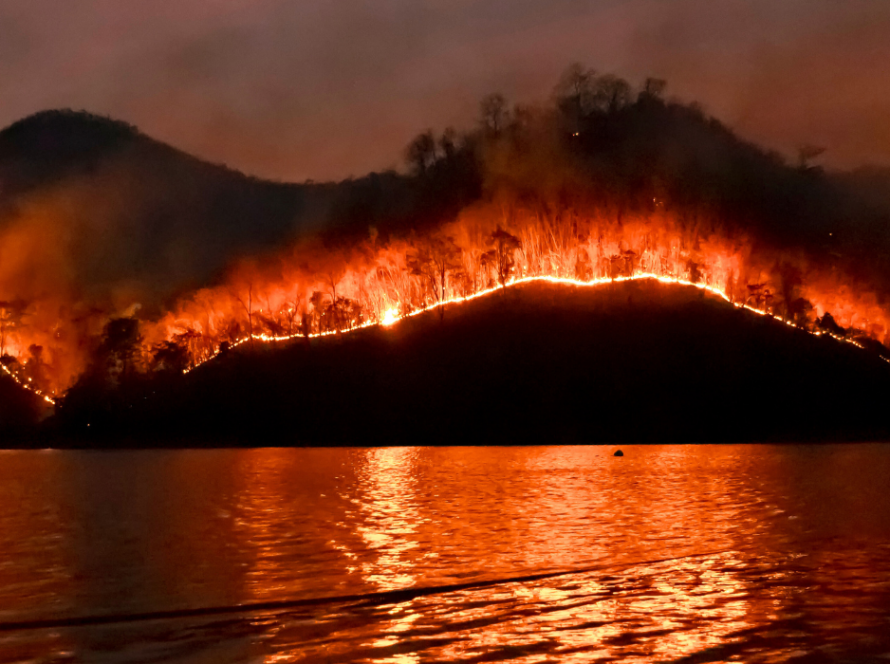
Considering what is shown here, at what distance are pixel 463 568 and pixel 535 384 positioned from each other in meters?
61.0

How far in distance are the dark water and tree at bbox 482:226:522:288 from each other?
5644 cm

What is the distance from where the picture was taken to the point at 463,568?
16531 mm

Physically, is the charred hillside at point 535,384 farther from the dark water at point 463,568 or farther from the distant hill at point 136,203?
the dark water at point 463,568

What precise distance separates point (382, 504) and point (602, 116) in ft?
253

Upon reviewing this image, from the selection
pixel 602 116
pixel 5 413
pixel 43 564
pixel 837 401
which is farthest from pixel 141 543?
pixel 602 116

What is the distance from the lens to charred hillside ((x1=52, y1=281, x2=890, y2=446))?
72375 mm

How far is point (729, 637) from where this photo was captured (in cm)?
1145

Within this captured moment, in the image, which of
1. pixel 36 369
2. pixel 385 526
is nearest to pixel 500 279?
pixel 36 369

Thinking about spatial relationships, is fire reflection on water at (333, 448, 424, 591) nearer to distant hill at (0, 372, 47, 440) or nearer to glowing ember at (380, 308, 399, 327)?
glowing ember at (380, 308, 399, 327)

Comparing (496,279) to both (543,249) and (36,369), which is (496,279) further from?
(36,369)

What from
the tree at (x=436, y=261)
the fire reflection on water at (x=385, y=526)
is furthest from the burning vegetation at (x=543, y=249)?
the fire reflection on water at (x=385, y=526)

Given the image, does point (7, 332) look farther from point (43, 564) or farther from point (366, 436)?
point (43, 564)

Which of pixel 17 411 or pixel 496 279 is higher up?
pixel 496 279

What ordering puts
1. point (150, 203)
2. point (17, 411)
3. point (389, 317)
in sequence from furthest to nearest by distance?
1. point (150, 203)
2. point (389, 317)
3. point (17, 411)
